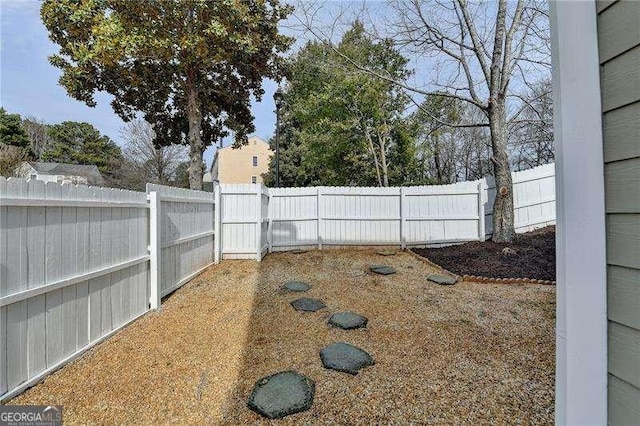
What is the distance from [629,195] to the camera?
3.04ft

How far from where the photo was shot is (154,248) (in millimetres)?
3547

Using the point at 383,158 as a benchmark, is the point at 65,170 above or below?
above

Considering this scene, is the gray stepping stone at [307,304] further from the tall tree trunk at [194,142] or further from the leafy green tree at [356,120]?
the leafy green tree at [356,120]

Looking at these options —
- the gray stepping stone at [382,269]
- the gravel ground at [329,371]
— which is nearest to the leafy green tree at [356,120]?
the gray stepping stone at [382,269]

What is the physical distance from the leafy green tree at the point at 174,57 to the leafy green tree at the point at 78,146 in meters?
19.2

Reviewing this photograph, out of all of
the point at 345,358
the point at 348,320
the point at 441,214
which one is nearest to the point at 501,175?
the point at 441,214

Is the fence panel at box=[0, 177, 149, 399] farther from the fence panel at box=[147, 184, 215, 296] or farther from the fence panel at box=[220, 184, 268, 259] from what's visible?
the fence panel at box=[220, 184, 268, 259]

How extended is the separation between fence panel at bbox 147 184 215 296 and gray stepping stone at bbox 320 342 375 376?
2.25 meters

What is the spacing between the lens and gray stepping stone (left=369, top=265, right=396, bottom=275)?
205 inches

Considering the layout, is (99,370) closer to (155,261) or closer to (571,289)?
(155,261)

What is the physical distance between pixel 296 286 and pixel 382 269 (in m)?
1.66

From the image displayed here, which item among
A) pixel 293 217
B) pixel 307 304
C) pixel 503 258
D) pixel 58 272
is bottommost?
pixel 307 304

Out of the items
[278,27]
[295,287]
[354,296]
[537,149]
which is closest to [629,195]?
[354,296]

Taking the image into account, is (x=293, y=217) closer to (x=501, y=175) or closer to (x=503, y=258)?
(x=503, y=258)
